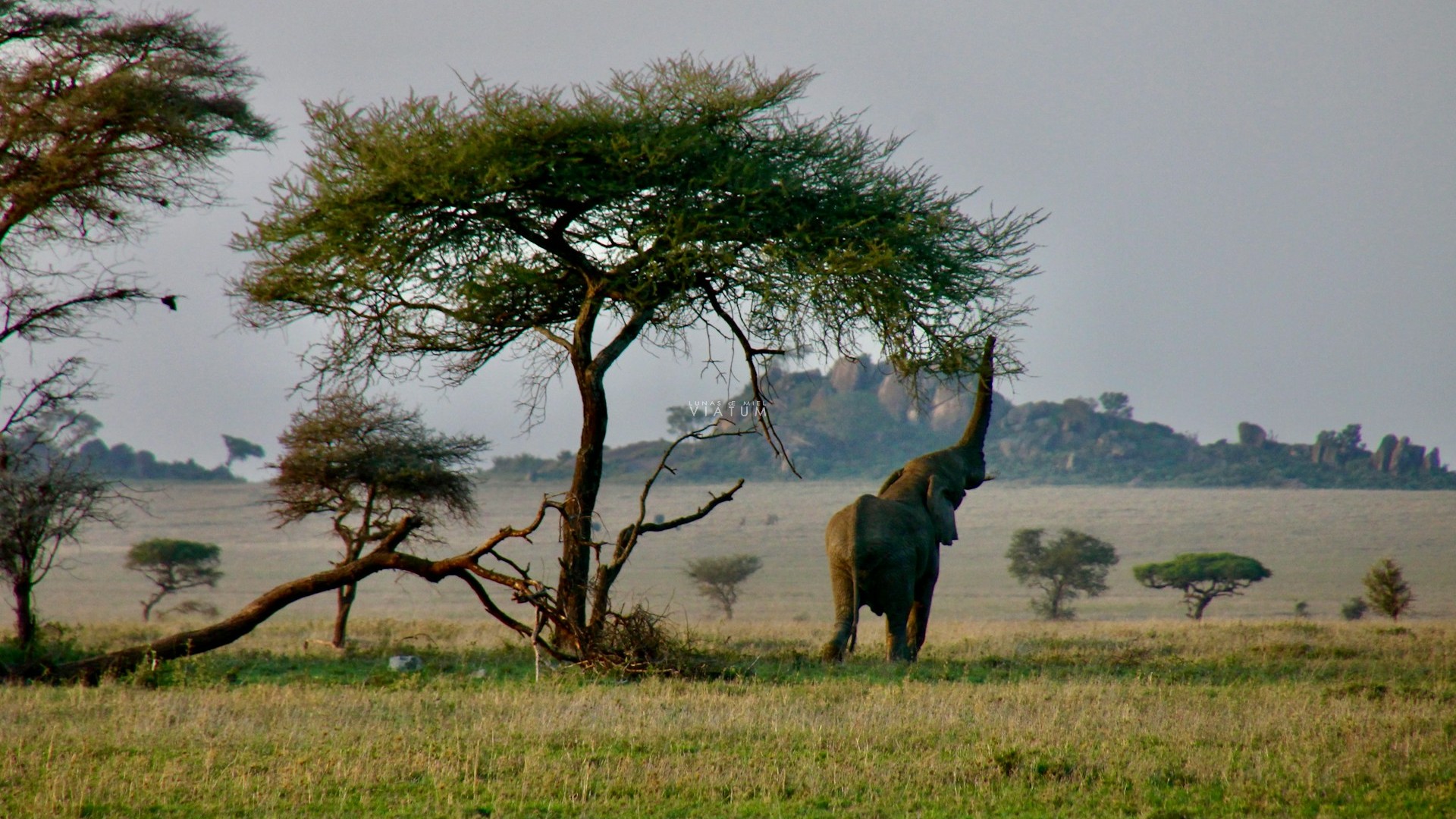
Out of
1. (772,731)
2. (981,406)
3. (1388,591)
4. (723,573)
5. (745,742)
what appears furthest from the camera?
(723,573)

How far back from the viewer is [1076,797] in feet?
24.2

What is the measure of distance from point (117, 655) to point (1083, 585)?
130 feet

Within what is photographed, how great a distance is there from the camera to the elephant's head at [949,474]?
15.6 m

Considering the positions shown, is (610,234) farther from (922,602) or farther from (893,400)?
(893,400)

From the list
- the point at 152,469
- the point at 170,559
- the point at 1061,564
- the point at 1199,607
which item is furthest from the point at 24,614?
the point at 152,469

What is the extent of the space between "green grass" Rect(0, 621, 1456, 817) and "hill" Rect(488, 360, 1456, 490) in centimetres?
8527

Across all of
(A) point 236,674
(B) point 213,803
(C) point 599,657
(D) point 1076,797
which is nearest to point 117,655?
(A) point 236,674

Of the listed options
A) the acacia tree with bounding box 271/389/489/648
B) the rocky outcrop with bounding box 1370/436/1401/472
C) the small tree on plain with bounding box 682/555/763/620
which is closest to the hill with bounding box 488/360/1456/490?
the rocky outcrop with bounding box 1370/436/1401/472

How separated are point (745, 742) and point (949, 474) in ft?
27.2

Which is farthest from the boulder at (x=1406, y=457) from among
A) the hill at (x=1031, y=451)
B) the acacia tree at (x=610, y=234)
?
the acacia tree at (x=610, y=234)

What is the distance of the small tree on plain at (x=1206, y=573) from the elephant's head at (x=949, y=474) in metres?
30.5

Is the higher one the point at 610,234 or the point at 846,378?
the point at 846,378

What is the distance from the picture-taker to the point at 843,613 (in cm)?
1437

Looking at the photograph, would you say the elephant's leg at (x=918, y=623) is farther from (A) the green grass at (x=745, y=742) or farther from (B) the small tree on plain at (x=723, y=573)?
(B) the small tree on plain at (x=723, y=573)
